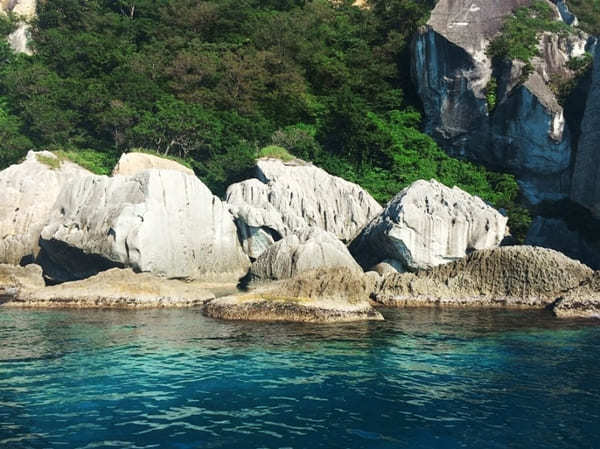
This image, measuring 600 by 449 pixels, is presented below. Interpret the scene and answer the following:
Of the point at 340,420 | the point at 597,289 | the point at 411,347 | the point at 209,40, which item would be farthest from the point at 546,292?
the point at 209,40

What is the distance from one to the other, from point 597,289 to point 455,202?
8.61 m

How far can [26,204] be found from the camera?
98.5ft

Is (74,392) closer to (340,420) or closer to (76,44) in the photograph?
(340,420)

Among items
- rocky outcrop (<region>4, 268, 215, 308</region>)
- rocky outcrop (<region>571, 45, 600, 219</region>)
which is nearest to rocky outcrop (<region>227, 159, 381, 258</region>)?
rocky outcrop (<region>4, 268, 215, 308</region>)

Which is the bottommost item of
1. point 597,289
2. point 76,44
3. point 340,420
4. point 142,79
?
point 340,420

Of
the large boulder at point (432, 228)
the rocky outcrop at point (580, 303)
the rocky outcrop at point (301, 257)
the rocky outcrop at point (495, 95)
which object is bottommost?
the rocky outcrop at point (580, 303)

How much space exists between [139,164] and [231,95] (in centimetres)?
1263

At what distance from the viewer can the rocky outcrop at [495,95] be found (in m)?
37.7

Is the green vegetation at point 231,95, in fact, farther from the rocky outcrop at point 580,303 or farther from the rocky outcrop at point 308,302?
the rocky outcrop at point 308,302

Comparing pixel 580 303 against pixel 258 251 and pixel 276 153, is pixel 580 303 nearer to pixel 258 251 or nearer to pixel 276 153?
pixel 258 251

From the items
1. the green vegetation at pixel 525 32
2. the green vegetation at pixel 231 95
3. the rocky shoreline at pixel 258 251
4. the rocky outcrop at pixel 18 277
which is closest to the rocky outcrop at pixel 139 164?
the rocky shoreline at pixel 258 251

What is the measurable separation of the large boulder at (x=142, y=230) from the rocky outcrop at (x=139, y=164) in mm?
4814

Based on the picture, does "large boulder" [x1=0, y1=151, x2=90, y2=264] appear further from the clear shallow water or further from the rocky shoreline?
the clear shallow water

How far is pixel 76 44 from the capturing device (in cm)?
4972
